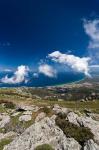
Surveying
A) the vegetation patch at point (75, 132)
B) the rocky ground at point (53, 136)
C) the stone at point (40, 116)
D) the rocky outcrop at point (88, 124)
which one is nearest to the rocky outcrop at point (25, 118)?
the stone at point (40, 116)

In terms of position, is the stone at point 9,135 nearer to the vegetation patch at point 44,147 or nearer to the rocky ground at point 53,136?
the rocky ground at point 53,136

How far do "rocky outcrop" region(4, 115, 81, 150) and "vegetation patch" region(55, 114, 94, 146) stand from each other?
77cm

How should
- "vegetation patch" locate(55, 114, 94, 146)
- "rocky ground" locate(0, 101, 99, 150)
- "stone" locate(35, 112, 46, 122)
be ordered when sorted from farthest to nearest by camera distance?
"stone" locate(35, 112, 46, 122) < "vegetation patch" locate(55, 114, 94, 146) < "rocky ground" locate(0, 101, 99, 150)

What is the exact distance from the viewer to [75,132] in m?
28.7

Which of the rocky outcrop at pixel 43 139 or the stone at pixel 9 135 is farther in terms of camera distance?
the stone at pixel 9 135

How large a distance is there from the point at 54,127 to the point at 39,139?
392 centimetres

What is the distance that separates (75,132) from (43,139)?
3936 millimetres

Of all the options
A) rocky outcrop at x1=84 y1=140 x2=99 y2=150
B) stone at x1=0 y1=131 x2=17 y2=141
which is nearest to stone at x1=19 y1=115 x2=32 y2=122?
stone at x1=0 y1=131 x2=17 y2=141

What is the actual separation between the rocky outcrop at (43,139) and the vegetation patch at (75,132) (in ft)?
2.53

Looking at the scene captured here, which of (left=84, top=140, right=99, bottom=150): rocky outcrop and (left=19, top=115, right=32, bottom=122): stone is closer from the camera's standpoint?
(left=84, top=140, right=99, bottom=150): rocky outcrop

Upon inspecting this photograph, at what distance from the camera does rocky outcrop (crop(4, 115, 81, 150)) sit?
25.8m

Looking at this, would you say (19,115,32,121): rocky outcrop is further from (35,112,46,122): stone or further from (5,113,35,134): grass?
(35,112,46,122): stone

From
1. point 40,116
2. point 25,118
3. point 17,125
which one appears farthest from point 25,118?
point 40,116

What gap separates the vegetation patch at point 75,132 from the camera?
89.0 feet
